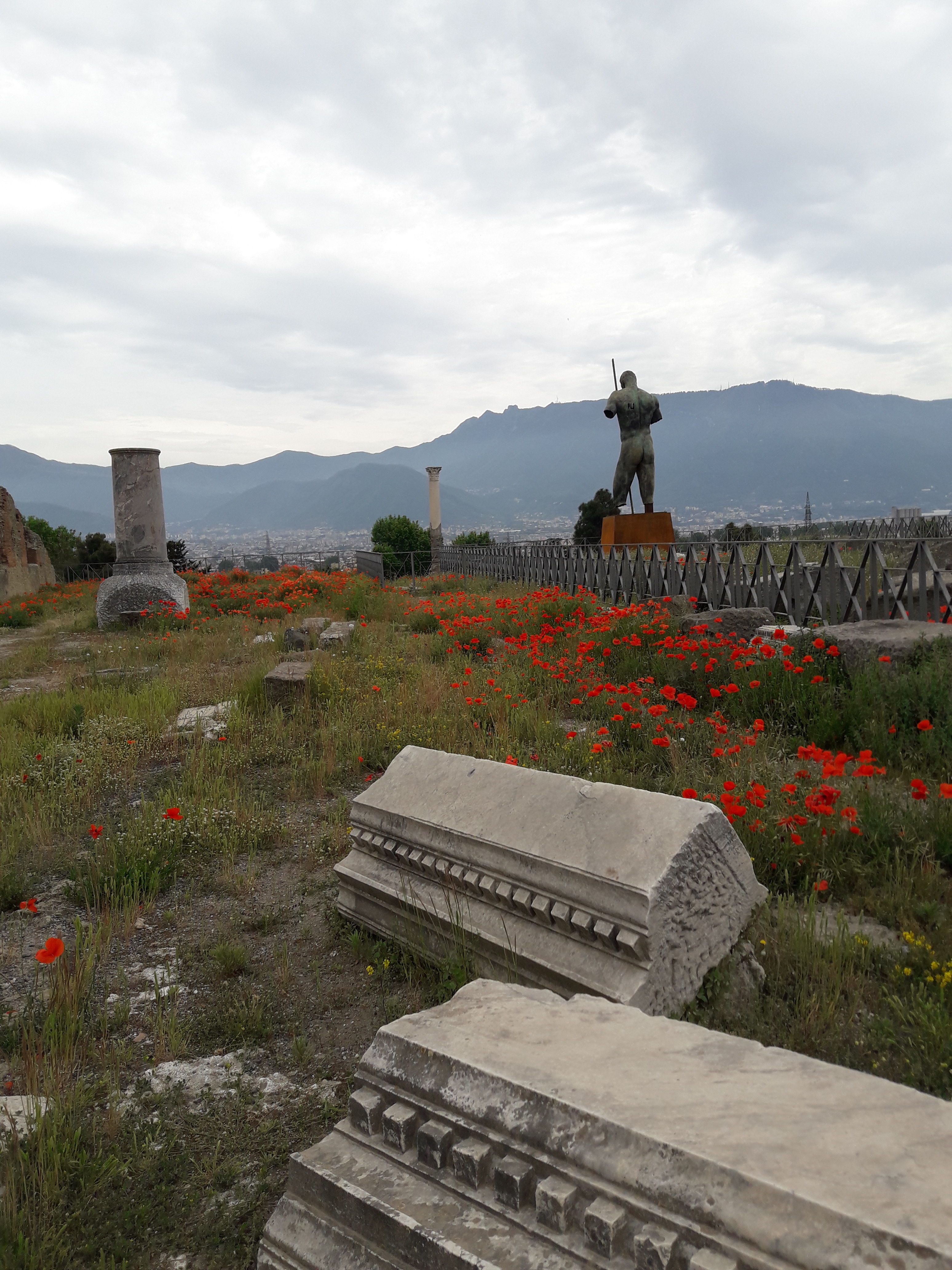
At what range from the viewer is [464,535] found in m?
Answer: 31.8

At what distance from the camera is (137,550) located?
1324 centimetres

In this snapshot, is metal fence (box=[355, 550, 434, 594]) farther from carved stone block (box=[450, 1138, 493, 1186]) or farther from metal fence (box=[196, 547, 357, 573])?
carved stone block (box=[450, 1138, 493, 1186])

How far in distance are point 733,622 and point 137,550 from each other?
10229 millimetres

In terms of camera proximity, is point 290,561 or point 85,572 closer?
point 85,572

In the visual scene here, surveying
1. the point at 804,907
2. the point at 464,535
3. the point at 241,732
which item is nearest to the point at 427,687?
the point at 241,732

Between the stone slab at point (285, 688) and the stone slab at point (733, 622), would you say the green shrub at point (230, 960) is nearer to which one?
the stone slab at point (285, 688)

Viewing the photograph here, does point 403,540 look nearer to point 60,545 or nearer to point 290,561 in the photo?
point 290,561

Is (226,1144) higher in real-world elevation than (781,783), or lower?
lower

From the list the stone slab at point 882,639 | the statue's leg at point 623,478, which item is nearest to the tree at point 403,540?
the statue's leg at point 623,478

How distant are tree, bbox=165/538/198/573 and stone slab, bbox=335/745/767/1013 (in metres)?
23.4

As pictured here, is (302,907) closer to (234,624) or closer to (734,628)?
(734,628)

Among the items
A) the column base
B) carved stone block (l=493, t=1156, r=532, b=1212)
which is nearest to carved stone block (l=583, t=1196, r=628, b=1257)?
carved stone block (l=493, t=1156, r=532, b=1212)

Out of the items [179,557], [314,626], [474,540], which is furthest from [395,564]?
[314,626]

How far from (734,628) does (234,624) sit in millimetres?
7497
